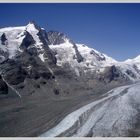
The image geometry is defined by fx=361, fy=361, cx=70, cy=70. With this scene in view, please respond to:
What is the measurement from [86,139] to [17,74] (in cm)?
12940

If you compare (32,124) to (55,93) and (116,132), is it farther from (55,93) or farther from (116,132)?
(55,93)

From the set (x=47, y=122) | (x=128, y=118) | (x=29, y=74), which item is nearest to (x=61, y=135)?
(x=47, y=122)

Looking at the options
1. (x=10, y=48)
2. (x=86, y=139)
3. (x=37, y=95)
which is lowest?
(x=86, y=139)

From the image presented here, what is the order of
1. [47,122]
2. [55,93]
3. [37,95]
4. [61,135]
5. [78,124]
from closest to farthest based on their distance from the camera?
1. [61,135]
2. [78,124]
3. [47,122]
4. [37,95]
5. [55,93]

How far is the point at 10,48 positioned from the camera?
182625 millimetres

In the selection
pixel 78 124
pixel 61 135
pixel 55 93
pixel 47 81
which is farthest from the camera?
pixel 47 81

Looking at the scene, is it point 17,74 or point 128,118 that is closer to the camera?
point 128,118

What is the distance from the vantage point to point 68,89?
19325 centimetres

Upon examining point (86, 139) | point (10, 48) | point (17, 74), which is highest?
point (10, 48)

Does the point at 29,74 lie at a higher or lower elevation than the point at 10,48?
lower

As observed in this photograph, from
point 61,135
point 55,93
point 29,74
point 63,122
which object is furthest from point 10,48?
point 61,135

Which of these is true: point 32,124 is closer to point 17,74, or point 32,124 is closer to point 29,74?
point 17,74

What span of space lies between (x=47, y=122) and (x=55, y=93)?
393ft

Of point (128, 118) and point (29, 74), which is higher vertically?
point (29, 74)
